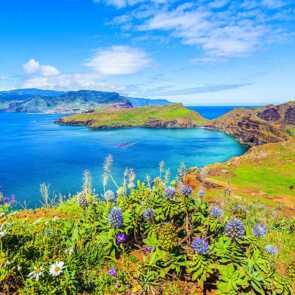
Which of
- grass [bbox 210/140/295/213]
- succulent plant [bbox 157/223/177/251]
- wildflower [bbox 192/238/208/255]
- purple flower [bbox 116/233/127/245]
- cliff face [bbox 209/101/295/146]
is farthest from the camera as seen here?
cliff face [bbox 209/101/295/146]

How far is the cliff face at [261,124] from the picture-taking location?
433ft

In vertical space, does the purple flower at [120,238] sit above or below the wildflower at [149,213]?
below

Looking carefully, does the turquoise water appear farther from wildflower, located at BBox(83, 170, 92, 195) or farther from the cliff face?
wildflower, located at BBox(83, 170, 92, 195)

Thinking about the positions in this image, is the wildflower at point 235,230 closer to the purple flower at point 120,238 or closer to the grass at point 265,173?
the purple flower at point 120,238

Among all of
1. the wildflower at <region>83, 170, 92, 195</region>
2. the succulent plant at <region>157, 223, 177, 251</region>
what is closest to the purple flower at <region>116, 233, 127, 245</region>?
the succulent plant at <region>157, 223, 177, 251</region>

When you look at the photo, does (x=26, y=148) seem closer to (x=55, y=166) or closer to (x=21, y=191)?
(x=55, y=166)

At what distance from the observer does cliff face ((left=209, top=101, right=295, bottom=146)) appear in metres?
132

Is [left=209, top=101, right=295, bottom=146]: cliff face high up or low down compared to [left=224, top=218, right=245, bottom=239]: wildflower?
down

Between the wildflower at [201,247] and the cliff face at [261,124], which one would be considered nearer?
the wildflower at [201,247]

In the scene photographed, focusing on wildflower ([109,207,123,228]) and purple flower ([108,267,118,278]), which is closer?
purple flower ([108,267,118,278])

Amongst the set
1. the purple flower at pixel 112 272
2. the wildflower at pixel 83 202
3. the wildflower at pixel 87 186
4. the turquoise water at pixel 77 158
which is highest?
the wildflower at pixel 83 202

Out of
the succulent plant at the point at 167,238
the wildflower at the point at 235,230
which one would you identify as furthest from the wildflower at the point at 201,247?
the wildflower at the point at 235,230

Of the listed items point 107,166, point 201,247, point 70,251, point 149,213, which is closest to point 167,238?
point 201,247

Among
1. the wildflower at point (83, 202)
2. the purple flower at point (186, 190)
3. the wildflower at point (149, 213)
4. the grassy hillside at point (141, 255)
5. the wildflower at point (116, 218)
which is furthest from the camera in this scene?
the wildflower at point (83, 202)
